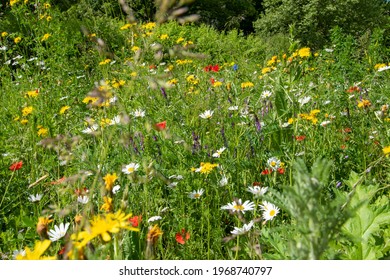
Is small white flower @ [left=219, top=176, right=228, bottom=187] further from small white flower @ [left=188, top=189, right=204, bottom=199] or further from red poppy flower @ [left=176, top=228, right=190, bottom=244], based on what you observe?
red poppy flower @ [left=176, top=228, right=190, bottom=244]

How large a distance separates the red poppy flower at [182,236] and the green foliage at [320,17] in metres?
17.9

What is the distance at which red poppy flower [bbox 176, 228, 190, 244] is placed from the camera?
1.50 meters

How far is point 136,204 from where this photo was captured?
1695mm

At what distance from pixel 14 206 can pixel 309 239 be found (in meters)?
1.43

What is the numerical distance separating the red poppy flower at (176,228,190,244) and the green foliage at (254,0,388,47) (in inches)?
706

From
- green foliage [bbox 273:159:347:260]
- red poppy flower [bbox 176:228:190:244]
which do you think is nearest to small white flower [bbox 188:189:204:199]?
red poppy flower [bbox 176:228:190:244]

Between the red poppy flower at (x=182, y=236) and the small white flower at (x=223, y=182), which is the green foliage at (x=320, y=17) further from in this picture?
the red poppy flower at (x=182, y=236)

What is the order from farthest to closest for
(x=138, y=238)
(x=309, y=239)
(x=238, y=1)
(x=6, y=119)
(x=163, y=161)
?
(x=238, y=1)
(x=6, y=119)
(x=163, y=161)
(x=138, y=238)
(x=309, y=239)

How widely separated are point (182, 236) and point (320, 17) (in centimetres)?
1945

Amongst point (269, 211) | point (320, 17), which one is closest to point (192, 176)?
point (269, 211)

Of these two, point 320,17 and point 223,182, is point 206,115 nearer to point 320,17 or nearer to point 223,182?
point 223,182

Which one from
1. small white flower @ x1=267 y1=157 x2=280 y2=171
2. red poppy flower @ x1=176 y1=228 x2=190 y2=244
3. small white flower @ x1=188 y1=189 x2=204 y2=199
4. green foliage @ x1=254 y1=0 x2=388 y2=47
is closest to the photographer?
red poppy flower @ x1=176 y1=228 x2=190 y2=244
